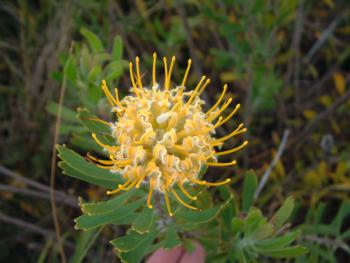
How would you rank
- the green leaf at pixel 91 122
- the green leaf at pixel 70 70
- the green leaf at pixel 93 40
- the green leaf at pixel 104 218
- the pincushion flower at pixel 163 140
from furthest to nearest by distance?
the green leaf at pixel 93 40 → the green leaf at pixel 70 70 → the green leaf at pixel 91 122 → the green leaf at pixel 104 218 → the pincushion flower at pixel 163 140

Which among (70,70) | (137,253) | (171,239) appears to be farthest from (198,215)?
(70,70)

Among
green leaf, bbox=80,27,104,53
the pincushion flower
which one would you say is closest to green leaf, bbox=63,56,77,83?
green leaf, bbox=80,27,104,53

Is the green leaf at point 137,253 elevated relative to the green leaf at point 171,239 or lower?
lower

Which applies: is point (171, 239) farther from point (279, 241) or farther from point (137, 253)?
point (279, 241)

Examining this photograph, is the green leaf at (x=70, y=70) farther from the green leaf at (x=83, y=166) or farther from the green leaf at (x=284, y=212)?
the green leaf at (x=284, y=212)

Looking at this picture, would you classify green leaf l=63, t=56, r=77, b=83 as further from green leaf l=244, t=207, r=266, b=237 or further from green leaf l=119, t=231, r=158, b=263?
green leaf l=244, t=207, r=266, b=237

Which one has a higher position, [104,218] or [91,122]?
[91,122]

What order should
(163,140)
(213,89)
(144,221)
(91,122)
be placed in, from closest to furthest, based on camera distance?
(163,140), (144,221), (91,122), (213,89)

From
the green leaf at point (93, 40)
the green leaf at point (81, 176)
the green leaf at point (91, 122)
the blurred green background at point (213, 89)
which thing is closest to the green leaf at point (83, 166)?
the green leaf at point (81, 176)

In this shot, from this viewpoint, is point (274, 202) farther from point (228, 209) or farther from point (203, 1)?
point (203, 1)
